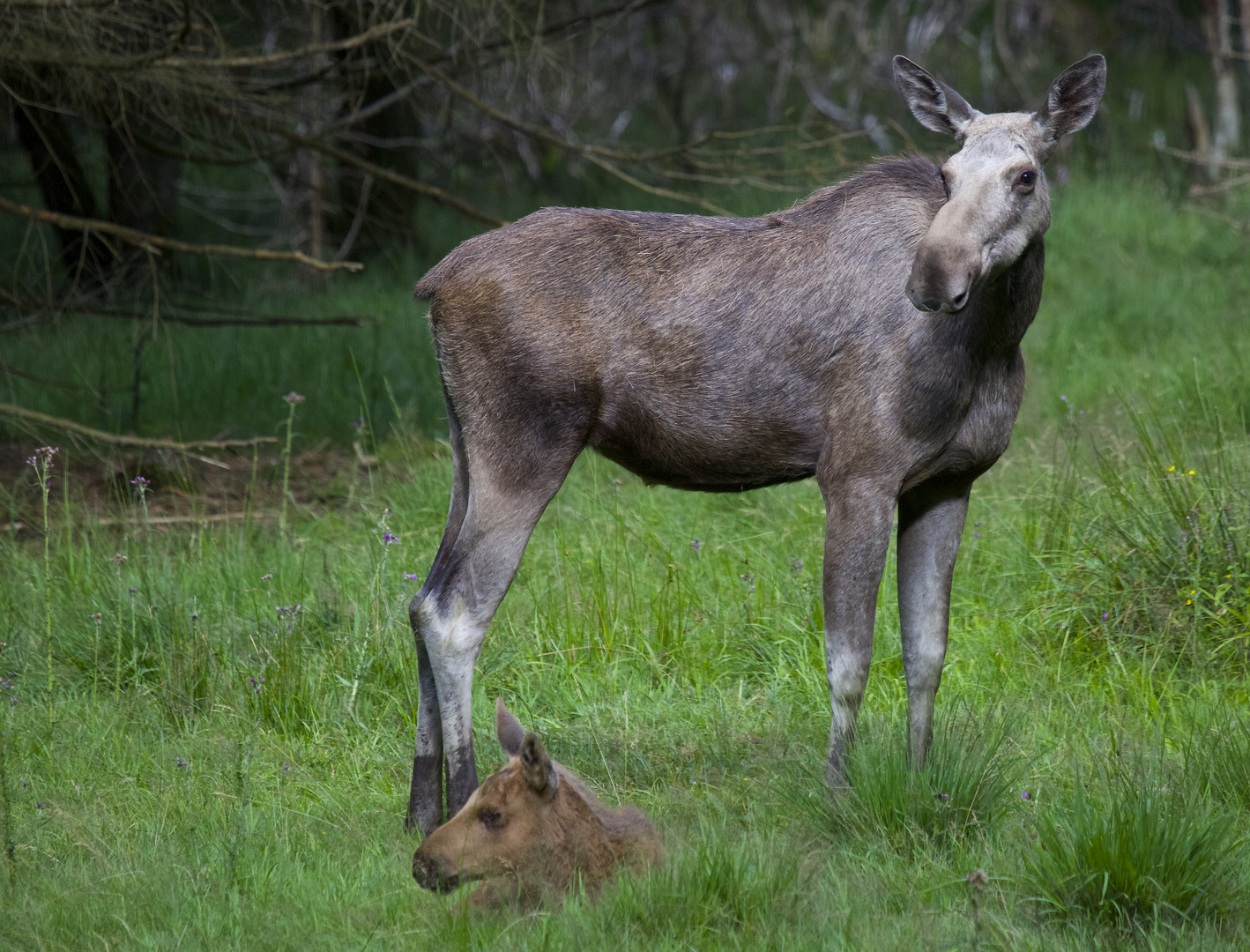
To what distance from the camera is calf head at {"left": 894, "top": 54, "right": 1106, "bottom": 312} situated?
366 centimetres

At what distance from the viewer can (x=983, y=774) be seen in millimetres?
4098

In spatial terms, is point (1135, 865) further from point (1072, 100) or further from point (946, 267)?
point (1072, 100)

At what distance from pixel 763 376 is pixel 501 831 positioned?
170 centimetres

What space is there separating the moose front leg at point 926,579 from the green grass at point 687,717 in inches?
8.6

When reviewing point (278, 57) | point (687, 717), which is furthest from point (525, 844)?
point (278, 57)

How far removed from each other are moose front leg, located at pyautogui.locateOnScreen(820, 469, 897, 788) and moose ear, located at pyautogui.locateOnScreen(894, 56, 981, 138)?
→ 1.26m

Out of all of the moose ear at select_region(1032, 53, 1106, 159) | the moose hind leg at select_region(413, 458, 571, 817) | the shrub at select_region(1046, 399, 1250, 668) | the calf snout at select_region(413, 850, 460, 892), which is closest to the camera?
the calf snout at select_region(413, 850, 460, 892)

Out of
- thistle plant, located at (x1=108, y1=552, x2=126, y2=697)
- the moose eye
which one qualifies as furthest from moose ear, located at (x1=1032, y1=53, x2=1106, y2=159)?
thistle plant, located at (x1=108, y1=552, x2=126, y2=697)

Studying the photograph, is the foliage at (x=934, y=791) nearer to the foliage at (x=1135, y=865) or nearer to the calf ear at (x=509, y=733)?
the foliage at (x=1135, y=865)

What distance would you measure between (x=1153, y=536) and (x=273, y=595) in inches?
160

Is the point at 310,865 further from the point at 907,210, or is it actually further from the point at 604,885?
the point at 907,210

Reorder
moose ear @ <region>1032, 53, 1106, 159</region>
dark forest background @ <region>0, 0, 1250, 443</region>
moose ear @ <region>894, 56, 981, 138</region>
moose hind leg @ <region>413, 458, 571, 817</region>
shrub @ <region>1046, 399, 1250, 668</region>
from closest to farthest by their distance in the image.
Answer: moose ear @ <region>1032, 53, 1106, 159</region>
moose ear @ <region>894, 56, 981, 138</region>
moose hind leg @ <region>413, 458, 571, 817</region>
shrub @ <region>1046, 399, 1250, 668</region>
dark forest background @ <region>0, 0, 1250, 443</region>

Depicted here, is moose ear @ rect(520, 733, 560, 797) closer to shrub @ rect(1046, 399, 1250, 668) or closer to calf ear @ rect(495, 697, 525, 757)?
calf ear @ rect(495, 697, 525, 757)

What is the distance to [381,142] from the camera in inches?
433
